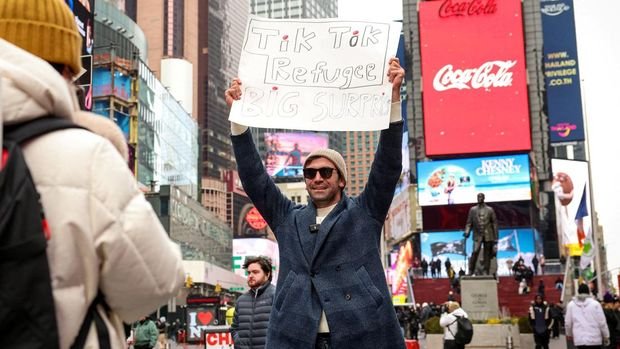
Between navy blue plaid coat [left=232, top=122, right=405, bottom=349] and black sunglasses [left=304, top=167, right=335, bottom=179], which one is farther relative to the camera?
black sunglasses [left=304, top=167, right=335, bottom=179]

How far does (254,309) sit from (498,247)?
58021mm

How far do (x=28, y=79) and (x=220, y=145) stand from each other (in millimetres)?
167021

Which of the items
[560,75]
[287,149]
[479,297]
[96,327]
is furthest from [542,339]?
[287,149]

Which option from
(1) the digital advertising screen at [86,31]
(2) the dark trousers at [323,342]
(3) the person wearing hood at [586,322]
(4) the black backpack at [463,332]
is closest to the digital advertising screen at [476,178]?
(1) the digital advertising screen at [86,31]

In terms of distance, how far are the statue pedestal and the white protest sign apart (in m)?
16.3

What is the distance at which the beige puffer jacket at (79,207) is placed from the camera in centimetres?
199

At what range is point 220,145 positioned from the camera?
168 m

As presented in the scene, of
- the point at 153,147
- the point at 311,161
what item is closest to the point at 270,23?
the point at 311,161

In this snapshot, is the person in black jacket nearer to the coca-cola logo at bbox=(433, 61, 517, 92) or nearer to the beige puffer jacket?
the beige puffer jacket

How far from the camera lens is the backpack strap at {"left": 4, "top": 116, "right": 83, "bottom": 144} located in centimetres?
199

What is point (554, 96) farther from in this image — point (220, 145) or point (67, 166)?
point (220, 145)

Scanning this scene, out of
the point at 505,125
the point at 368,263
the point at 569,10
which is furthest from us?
the point at 569,10

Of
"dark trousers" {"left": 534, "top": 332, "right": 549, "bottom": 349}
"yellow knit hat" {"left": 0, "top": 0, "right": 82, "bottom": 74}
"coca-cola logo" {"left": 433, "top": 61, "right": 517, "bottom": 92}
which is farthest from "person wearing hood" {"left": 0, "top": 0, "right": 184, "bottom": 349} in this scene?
"coca-cola logo" {"left": 433, "top": 61, "right": 517, "bottom": 92}

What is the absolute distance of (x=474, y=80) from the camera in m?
62.5
